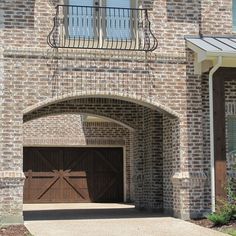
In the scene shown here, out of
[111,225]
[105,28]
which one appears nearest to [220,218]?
[111,225]

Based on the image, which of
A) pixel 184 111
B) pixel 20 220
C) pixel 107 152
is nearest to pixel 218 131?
pixel 184 111

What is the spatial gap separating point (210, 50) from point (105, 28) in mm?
2787

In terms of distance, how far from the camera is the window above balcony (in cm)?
1459

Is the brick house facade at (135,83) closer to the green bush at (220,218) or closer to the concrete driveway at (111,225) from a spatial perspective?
the concrete driveway at (111,225)

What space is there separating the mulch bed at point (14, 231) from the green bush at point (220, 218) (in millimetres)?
4085

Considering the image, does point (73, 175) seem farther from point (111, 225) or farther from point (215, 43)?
point (215, 43)

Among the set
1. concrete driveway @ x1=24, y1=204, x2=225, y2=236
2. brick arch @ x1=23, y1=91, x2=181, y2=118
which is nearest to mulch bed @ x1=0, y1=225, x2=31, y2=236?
concrete driveway @ x1=24, y1=204, x2=225, y2=236

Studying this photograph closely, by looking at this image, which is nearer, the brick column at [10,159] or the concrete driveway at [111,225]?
the concrete driveway at [111,225]

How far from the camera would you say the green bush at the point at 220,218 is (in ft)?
43.0

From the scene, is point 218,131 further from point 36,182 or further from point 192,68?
point 36,182

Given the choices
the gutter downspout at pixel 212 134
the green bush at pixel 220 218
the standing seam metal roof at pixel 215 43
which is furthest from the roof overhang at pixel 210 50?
the green bush at pixel 220 218

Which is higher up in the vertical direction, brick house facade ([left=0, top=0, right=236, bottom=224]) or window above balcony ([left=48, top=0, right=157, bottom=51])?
window above balcony ([left=48, top=0, right=157, bottom=51])

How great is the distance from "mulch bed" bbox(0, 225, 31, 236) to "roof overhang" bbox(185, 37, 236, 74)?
224 inches

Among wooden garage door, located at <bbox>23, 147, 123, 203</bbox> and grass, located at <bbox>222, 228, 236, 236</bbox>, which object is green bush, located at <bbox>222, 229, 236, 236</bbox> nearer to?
grass, located at <bbox>222, 228, 236, 236</bbox>
